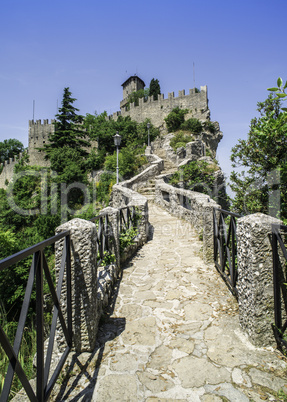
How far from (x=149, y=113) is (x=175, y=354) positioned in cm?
4057

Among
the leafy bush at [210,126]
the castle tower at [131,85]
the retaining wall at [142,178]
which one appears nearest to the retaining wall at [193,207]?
the retaining wall at [142,178]

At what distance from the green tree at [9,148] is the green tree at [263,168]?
56.7 m

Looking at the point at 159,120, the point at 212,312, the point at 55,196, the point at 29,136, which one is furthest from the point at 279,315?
the point at 29,136

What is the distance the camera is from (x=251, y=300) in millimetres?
2752

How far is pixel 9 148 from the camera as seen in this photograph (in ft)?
176

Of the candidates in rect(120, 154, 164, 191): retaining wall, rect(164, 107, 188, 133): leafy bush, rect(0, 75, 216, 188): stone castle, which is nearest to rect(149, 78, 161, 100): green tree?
rect(0, 75, 216, 188): stone castle

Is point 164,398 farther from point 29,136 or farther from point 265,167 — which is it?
point 29,136

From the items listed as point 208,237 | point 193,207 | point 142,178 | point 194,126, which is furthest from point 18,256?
point 194,126

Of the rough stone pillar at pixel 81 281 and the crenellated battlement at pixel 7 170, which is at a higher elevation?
the crenellated battlement at pixel 7 170

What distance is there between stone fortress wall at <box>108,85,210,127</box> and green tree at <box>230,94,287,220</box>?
3208cm

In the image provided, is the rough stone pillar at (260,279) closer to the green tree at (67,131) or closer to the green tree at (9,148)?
the green tree at (67,131)

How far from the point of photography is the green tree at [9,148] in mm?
52344

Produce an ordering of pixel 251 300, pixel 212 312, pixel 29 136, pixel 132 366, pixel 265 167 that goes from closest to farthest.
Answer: pixel 132 366, pixel 251 300, pixel 212 312, pixel 265 167, pixel 29 136

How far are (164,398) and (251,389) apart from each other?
786mm
